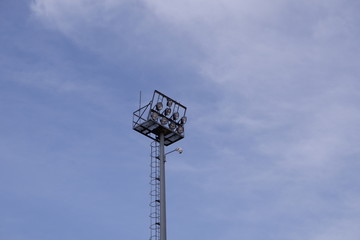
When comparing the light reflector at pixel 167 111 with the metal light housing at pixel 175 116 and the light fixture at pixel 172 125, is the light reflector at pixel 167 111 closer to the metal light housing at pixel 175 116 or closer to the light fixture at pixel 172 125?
the metal light housing at pixel 175 116

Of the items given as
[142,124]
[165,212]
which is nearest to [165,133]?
[142,124]

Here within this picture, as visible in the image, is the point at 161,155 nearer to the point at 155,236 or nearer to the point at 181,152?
the point at 181,152

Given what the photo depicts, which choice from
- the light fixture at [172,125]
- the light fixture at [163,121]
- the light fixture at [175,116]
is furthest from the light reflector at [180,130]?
the light fixture at [163,121]

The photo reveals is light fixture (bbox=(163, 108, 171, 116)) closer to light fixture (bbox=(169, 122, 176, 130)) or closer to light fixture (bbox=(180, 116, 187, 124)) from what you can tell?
light fixture (bbox=(169, 122, 176, 130))

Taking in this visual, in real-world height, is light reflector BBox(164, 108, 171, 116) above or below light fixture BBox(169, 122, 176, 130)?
above

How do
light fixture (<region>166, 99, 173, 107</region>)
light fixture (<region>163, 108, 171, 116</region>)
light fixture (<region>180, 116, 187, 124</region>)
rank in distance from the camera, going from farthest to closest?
light fixture (<region>180, 116, 187, 124</region>)
light fixture (<region>166, 99, 173, 107</region>)
light fixture (<region>163, 108, 171, 116</region>)

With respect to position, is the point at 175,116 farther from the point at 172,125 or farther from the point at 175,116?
the point at 172,125

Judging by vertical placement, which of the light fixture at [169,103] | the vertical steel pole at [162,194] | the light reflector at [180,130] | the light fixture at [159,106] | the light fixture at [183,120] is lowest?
the vertical steel pole at [162,194]

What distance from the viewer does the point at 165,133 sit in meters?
→ 69.6

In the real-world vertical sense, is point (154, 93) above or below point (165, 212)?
above

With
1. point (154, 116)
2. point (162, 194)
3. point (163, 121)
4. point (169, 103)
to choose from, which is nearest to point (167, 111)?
point (169, 103)

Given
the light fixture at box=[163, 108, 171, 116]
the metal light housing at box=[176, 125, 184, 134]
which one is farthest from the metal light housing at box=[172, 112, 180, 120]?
the metal light housing at box=[176, 125, 184, 134]

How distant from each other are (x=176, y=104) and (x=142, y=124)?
470 centimetres

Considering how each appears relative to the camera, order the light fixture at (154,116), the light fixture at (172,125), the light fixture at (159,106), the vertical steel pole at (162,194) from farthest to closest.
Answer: the light fixture at (172,125)
the light fixture at (159,106)
the light fixture at (154,116)
the vertical steel pole at (162,194)
